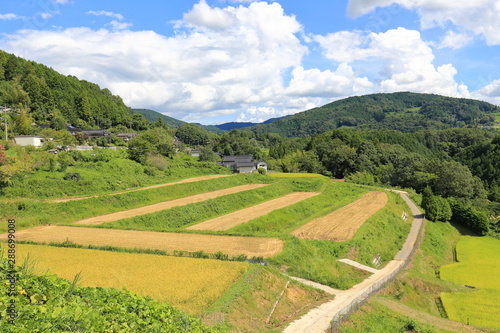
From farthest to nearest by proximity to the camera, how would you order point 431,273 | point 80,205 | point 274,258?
point 80,205, point 431,273, point 274,258

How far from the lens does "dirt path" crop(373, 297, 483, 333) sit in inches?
610

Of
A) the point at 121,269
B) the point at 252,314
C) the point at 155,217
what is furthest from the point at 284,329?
the point at 155,217

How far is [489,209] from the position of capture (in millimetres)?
54094

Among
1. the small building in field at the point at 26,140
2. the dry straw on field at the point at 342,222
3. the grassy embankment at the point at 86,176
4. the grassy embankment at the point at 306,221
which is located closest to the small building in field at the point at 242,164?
the grassy embankment at the point at 86,176

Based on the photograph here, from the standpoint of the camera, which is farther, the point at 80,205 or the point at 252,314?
the point at 80,205

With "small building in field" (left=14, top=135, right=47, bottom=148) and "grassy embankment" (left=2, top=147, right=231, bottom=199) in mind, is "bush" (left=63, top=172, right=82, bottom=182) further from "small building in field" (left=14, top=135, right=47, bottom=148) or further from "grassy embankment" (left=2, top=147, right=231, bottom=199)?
"small building in field" (left=14, top=135, right=47, bottom=148)

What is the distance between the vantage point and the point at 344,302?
52.6ft

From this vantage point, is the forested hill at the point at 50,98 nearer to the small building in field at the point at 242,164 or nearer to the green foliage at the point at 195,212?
the small building in field at the point at 242,164

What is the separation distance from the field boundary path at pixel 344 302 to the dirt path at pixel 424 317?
3.37ft

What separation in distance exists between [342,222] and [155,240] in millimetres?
20047

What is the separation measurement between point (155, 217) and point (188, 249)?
11.6 metres

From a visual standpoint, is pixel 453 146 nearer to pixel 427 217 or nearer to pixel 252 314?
pixel 427 217

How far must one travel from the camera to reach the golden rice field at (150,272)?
45.9 ft

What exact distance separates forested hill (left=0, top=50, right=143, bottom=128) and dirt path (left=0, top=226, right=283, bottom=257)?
48.3 meters
